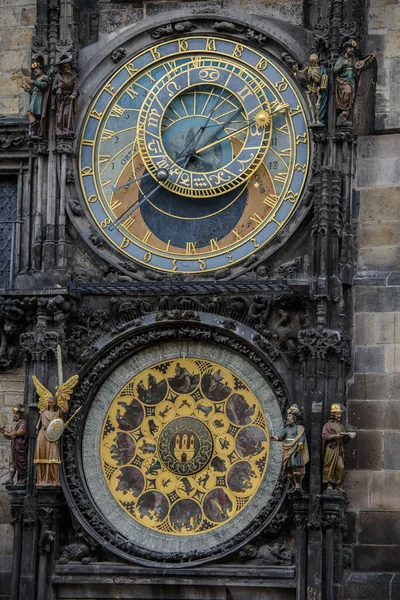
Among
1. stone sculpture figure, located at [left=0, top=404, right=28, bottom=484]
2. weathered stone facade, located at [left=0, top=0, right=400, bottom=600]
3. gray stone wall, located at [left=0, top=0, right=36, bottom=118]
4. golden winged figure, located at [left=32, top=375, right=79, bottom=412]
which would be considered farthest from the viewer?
gray stone wall, located at [left=0, top=0, right=36, bottom=118]

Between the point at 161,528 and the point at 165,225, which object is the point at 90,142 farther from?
the point at 161,528

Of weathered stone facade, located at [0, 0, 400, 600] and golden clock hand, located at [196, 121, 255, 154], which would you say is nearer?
weathered stone facade, located at [0, 0, 400, 600]

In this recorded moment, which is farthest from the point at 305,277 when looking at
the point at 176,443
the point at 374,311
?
the point at 176,443

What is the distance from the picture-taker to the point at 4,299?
21297 millimetres

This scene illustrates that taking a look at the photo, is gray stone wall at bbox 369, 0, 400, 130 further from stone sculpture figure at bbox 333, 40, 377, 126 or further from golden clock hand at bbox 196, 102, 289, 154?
golden clock hand at bbox 196, 102, 289, 154

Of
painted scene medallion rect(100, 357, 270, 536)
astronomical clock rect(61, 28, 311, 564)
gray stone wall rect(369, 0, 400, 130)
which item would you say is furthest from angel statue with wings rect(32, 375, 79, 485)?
gray stone wall rect(369, 0, 400, 130)

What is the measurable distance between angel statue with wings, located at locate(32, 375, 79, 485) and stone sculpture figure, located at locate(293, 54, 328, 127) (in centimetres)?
354

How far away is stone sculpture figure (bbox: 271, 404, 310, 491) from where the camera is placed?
20.2 m

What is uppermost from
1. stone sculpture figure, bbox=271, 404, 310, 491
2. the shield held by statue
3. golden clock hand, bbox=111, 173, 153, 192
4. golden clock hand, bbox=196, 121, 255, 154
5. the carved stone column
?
golden clock hand, bbox=196, 121, 255, 154

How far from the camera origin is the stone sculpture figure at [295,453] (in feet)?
66.4

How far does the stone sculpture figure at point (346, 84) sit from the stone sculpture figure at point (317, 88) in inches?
4.9

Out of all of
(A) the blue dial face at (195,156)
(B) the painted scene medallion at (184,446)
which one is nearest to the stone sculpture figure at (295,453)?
(B) the painted scene medallion at (184,446)

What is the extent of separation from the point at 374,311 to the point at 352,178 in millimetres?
1323

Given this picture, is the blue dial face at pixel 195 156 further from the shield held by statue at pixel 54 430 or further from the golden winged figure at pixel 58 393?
the shield held by statue at pixel 54 430
